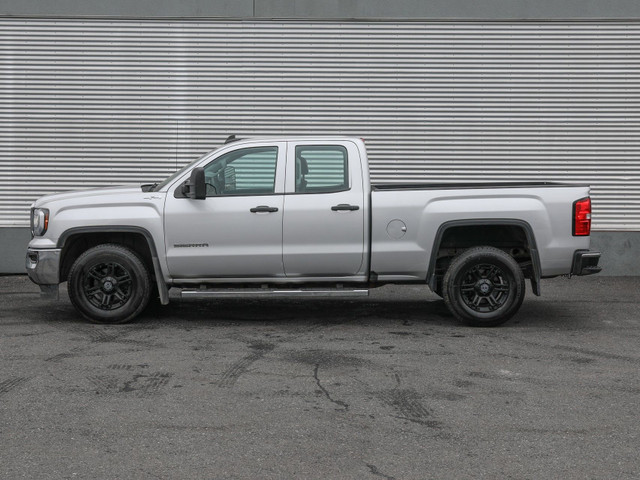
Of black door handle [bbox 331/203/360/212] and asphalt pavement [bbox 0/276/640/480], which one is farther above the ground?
black door handle [bbox 331/203/360/212]

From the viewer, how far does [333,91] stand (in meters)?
14.2

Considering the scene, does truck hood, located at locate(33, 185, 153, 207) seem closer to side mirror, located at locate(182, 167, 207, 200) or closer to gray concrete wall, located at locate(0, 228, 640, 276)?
side mirror, located at locate(182, 167, 207, 200)

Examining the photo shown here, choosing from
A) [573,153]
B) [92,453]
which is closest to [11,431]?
[92,453]

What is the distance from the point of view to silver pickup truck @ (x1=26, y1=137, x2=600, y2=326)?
353 inches

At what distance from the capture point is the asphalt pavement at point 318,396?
16.0ft

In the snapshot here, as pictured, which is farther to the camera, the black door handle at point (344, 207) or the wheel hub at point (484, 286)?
the wheel hub at point (484, 286)

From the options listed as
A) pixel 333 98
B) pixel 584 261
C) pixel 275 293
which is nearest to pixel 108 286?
pixel 275 293

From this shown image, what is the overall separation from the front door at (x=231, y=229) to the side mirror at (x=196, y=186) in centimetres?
10

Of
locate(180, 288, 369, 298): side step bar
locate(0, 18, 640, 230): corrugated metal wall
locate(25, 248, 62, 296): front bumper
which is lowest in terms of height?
locate(180, 288, 369, 298): side step bar

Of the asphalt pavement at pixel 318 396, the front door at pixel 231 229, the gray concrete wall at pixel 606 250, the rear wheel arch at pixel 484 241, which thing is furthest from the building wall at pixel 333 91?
the front door at pixel 231 229

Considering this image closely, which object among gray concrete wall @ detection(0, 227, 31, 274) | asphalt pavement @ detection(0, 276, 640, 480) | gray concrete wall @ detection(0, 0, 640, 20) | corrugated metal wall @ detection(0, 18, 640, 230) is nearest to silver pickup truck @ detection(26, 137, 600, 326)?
asphalt pavement @ detection(0, 276, 640, 480)

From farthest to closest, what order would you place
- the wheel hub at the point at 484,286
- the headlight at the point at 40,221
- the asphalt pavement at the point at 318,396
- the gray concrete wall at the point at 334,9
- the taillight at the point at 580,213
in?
the gray concrete wall at the point at 334,9 < the headlight at the point at 40,221 < the wheel hub at the point at 484,286 < the taillight at the point at 580,213 < the asphalt pavement at the point at 318,396

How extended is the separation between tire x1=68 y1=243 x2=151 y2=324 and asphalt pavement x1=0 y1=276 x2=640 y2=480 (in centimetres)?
19

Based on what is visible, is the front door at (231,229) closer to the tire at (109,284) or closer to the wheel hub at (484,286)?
the tire at (109,284)
